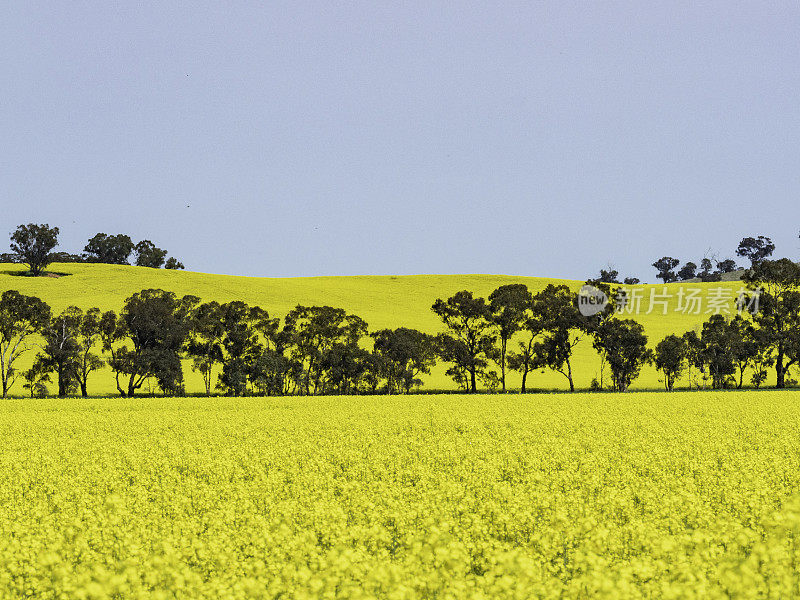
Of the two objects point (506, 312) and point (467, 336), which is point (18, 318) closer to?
point (467, 336)

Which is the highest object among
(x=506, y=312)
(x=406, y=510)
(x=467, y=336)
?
(x=506, y=312)

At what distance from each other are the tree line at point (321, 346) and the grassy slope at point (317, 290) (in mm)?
11635

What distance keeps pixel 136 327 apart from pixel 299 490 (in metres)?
49.5

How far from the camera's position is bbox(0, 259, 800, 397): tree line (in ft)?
189

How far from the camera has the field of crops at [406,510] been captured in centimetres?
712

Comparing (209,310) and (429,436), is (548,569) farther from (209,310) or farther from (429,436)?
(209,310)

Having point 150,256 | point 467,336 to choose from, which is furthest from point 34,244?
point 467,336

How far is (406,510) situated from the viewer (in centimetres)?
1084

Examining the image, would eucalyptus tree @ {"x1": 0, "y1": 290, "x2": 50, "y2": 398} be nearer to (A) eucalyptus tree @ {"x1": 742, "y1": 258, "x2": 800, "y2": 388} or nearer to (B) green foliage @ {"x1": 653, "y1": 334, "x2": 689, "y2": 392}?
(B) green foliage @ {"x1": 653, "y1": 334, "x2": 689, "y2": 392}

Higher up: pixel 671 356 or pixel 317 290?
pixel 317 290

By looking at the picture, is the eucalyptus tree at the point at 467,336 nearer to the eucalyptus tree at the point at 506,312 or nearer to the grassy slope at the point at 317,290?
the eucalyptus tree at the point at 506,312

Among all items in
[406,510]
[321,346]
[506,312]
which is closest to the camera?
[406,510]

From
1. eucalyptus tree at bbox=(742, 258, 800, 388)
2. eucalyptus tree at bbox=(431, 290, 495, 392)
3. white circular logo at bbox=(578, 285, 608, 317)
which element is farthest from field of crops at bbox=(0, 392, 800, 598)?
eucalyptus tree at bbox=(742, 258, 800, 388)

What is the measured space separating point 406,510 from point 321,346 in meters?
49.6
